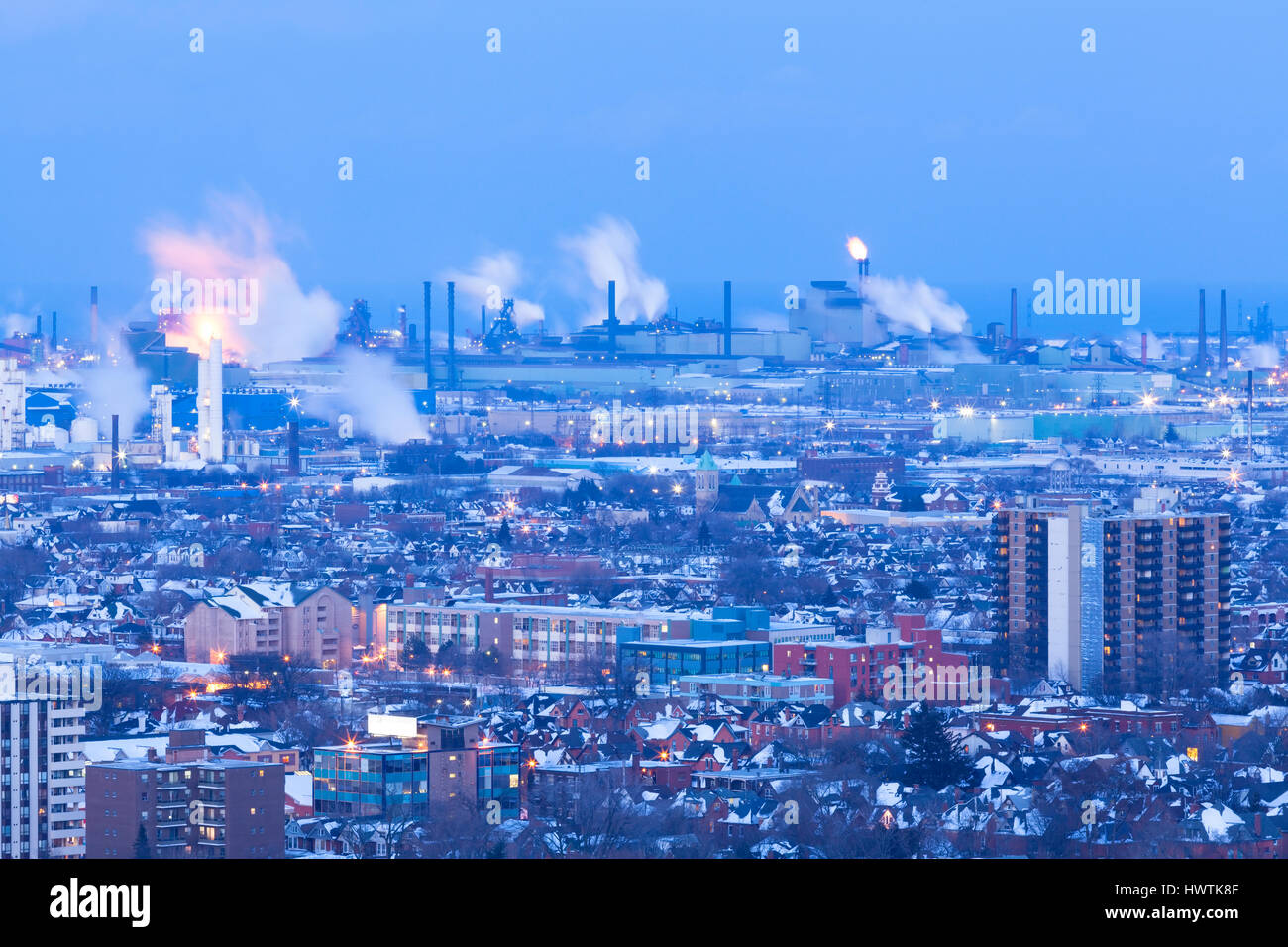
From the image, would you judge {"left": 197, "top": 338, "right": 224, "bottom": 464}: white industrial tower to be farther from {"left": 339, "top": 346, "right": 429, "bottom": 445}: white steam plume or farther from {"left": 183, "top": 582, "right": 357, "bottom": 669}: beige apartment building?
{"left": 183, "top": 582, "right": 357, "bottom": 669}: beige apartment building

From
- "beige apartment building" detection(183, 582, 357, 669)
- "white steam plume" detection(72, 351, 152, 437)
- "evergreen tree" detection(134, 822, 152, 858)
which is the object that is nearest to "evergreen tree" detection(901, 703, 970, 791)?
"evergreen tree" detection(134, 822, 152, 858)

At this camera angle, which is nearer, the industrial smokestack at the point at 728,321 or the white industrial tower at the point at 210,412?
the white industrial tower at the point at 210,412

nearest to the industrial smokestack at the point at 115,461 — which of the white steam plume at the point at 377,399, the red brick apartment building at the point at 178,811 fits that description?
the white steam plume at the point at 377,399

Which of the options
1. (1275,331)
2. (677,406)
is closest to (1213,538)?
(677,406)

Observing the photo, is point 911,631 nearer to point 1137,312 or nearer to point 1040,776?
point 1040,776

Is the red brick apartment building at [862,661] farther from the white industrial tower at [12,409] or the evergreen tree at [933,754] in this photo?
the white industrial tower at [12,409]

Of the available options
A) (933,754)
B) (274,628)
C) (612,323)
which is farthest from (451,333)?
(933,754)
